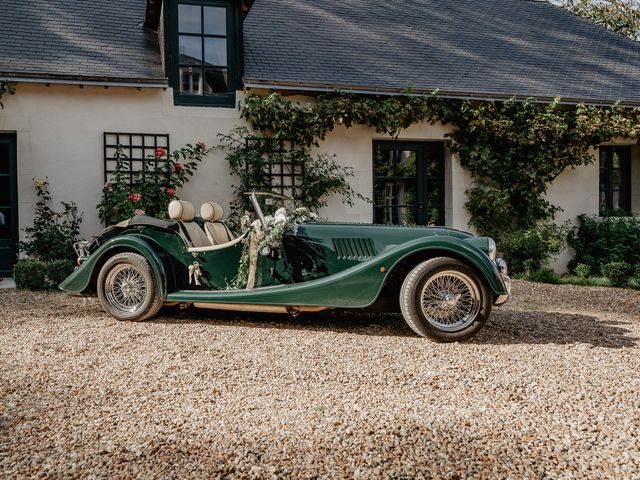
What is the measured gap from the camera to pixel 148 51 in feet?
29.2

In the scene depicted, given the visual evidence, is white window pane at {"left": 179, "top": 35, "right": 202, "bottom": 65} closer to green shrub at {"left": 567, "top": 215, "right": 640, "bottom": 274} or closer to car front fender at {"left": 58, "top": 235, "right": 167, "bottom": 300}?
car front fender at {"left": 58, "top": 235, "right": 167, "bottom": 300}

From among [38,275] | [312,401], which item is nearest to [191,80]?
[38,275]

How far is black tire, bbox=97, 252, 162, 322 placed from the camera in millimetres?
4809

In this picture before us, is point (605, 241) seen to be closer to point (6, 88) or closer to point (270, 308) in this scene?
point (270, 308)

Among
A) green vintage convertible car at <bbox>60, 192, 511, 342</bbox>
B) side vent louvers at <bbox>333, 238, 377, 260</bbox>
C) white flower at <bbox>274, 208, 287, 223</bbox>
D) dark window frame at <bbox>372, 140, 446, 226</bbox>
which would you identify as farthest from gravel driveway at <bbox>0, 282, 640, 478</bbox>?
dark window frame at <bbox>372, 140, 446, 226</bbox>

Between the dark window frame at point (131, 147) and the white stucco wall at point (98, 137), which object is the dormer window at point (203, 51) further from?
the dark window frame at point (131, 147)

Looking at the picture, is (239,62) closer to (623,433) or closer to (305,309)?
(305,309)

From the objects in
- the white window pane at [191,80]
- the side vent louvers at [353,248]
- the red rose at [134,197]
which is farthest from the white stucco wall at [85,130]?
the side vent louvers at [353,248]

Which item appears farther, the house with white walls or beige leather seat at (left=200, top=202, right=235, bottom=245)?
the house with white walls

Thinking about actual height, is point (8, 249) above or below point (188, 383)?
above

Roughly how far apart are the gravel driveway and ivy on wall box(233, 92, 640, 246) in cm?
473

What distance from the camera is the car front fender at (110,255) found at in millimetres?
4754

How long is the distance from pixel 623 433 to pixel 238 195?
677 cm

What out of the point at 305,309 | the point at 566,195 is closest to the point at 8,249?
the point at 305,309
